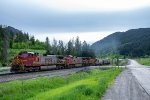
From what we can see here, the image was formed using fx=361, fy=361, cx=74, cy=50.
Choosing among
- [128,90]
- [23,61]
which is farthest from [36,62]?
[128,90]

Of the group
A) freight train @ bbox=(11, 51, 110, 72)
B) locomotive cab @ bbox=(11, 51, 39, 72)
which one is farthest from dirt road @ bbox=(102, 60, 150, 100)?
freight train @ bbox=(11, 51, 110, 72)

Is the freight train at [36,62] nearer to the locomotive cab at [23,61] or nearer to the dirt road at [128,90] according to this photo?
the locomotive cab at [23,61]

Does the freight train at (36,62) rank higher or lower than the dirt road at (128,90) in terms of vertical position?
higher

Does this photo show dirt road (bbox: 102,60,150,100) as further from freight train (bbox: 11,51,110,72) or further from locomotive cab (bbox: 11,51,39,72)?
freight train (bbox: 11,51,110,72)

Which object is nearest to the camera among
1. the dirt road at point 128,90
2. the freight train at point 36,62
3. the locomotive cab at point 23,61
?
the dirt road at point 128,90

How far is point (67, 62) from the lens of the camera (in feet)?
278

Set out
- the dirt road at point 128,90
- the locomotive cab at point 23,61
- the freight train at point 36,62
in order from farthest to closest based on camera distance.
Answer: the freight train at point 36,62
the locomotive cab at point 23,61
the dirt road at point 128,90

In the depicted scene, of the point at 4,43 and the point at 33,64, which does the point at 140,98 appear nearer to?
the point at 33,64

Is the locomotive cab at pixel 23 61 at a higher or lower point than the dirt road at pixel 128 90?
higher

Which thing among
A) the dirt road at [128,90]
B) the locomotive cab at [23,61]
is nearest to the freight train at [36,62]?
the locomotive cab at [23,61]

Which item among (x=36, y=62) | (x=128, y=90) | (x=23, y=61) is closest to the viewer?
(x=128, y=90)

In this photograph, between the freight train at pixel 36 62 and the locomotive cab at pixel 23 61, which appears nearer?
the locomotive cab at pixel 23 61

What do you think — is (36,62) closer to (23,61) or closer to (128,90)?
(23,61)

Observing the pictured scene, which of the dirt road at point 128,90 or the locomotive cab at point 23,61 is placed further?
the locomotive cab at point 23,61
